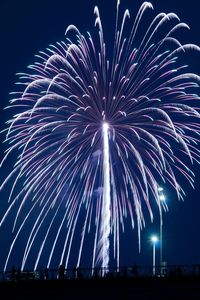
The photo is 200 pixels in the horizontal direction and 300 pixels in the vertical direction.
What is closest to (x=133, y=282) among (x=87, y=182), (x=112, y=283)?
(x=112, y=283)

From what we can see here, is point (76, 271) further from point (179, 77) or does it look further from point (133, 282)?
point (179, 77)

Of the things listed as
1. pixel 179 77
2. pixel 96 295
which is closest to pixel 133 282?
pixel 96 295

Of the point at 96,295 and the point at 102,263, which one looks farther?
the point at 102,263

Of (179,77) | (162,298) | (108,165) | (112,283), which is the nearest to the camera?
(162,298)

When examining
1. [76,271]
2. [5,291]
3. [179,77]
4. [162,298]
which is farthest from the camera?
[179,77]

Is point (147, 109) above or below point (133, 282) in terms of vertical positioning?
above

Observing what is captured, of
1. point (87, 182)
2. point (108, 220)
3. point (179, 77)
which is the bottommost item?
point (108, 220)

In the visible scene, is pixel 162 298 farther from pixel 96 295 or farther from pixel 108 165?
pixel 108 165

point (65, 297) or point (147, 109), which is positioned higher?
point (147, 109)

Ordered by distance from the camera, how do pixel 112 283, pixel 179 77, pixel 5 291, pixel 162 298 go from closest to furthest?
1. pixel 162 298
2. pixel 5 291
3. pixel 112 283
4. pixel 179 77
